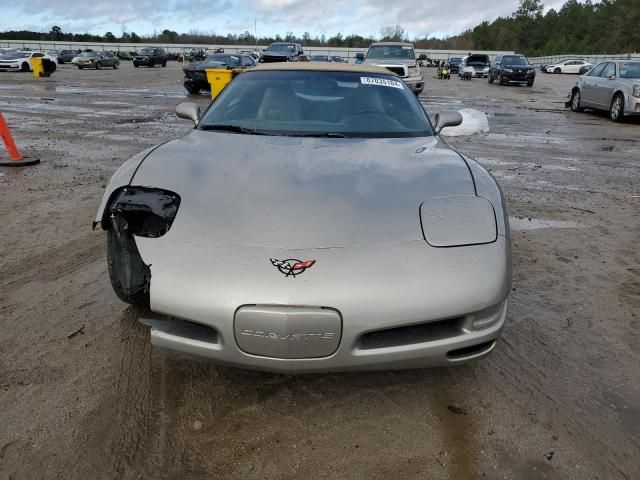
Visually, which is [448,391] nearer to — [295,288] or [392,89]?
[295,288]

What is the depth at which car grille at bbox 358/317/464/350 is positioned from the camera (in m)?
1.83

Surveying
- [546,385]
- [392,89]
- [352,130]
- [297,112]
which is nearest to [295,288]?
[546,385]

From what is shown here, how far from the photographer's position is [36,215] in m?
4.46

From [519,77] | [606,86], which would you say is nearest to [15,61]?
[519,77]

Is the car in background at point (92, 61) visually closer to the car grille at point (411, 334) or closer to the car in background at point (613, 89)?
the car in background at point (613, 89)

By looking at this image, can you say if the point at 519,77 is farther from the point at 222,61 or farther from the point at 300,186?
the point at 300,186

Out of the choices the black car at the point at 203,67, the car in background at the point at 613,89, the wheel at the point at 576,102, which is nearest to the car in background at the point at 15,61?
the black car at the point at 203,67

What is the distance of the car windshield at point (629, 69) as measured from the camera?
1151 cm

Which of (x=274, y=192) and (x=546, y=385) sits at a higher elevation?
(x=274, y=192)

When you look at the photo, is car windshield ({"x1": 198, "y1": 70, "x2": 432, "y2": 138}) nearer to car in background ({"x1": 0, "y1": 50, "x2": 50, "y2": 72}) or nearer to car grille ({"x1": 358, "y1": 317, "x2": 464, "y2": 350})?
car grille ({"x1": 358, "y1": 317, "x2": 464, "y2": 350})

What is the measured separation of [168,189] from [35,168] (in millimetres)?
5083

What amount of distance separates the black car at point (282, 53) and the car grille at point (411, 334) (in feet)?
74.8

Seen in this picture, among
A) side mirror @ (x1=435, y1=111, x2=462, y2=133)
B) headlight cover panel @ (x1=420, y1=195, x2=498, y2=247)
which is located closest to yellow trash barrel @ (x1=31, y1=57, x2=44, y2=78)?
side mirror @ (x1=435, y1=111, x2=462, y2=133)

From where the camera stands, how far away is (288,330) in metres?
1.71
